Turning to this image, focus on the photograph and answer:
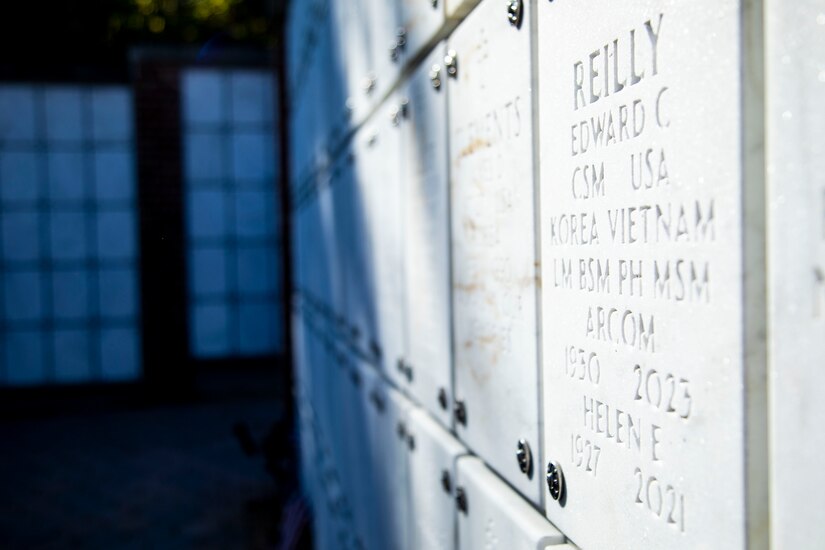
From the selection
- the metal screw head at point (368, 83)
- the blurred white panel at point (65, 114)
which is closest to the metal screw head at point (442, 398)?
the metal screw head at point (368, 83)

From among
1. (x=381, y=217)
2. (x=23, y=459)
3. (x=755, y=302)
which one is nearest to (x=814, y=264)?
(x=755, y=302)

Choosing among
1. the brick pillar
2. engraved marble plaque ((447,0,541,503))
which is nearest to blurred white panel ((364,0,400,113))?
engraved marble plaque ((447,0,541,503))

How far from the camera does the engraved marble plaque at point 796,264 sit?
63 centimetres

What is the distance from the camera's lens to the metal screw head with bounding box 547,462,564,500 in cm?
114

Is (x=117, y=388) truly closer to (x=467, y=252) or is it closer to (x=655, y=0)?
(x=467, y=252)

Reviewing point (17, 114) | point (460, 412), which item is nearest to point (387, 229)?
point (460, 412)

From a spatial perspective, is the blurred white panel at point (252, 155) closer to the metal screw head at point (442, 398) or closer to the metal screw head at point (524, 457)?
the metal screw head at point (442, 398)

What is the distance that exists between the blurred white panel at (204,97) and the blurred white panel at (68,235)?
1.51 m

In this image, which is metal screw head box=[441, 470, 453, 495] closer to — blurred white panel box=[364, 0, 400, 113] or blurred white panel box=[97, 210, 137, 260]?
blurred white panel box=[364, 0, 400, 113]

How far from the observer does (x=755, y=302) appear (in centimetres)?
72

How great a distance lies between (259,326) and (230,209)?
126 cm

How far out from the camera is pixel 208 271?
33.2 ft

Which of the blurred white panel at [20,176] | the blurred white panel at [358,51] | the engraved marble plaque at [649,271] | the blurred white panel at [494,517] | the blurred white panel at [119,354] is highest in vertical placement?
the blurred white panel at [20,176]

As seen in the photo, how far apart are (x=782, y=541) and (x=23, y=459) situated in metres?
7.91
